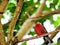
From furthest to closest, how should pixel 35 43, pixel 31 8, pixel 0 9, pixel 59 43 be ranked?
pixel 35 43
pixel 31 8
pixel 59 43
pixel 0 9

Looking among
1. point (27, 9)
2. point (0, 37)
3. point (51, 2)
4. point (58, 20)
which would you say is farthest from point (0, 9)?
point (58, 20)

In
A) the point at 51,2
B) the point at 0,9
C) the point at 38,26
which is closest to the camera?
the point at 0,9

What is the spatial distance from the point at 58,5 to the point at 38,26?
1.41ft

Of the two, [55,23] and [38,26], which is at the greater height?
[38,26]

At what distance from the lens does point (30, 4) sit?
4.62 ft

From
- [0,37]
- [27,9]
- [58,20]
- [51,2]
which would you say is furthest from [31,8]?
[0,37]

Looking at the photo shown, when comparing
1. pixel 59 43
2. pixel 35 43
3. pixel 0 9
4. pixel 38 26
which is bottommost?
pixel 35 43

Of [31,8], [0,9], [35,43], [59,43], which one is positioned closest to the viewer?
[0,9]

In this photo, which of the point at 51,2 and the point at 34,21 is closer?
the point at 34,21

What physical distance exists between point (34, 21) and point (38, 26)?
0.08 meters

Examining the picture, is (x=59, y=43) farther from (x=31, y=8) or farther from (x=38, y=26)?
(x=31, y=8)

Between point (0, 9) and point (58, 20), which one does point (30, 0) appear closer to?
point (58, 20)

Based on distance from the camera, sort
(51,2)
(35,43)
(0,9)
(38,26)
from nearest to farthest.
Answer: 1. (0,9)
2. (38,26)
3. (51,2)
4. (35,43)

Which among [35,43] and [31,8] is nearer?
[31,8]
